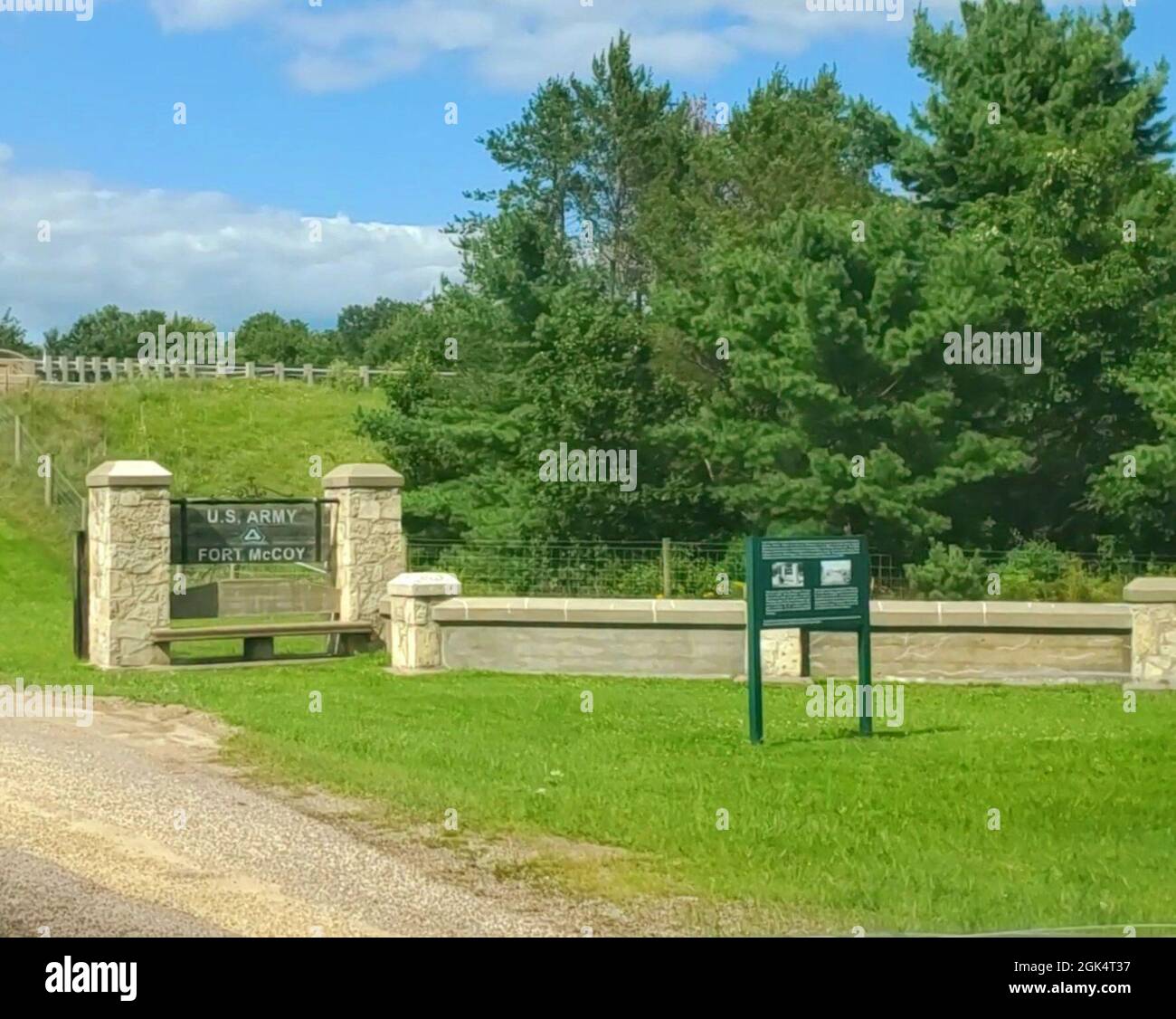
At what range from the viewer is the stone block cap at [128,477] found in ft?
59.0

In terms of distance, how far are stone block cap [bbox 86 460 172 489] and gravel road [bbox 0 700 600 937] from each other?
21.5ft

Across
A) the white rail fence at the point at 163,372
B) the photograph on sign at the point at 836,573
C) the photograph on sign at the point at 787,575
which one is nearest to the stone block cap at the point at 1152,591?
the photograph on sign at the point at 836,573

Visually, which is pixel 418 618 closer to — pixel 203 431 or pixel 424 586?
pixel 424 586

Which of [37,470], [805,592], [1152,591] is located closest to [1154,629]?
[1152,591]

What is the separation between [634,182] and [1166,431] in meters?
28.2

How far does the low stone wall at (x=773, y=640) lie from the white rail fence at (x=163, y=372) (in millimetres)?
35477

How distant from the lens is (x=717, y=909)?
7.64 m

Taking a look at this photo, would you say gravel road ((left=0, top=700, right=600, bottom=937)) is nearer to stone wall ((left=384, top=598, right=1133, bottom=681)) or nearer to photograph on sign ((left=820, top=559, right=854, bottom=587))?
photograph on sign ((left=820, top=559, right=854, bottom=587))

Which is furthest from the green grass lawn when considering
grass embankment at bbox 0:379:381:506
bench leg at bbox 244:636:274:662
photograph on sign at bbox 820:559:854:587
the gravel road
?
grass embankment at bbox 0:379:381:506

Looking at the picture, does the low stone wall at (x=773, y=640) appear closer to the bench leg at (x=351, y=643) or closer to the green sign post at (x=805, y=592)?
the bench leg at (x=351, y=643)

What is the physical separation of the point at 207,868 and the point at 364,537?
37.5 feet

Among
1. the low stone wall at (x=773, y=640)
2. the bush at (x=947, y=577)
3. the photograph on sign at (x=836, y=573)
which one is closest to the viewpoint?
the photograph on sign at (x=836, y=573)

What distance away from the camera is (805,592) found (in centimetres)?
1309
